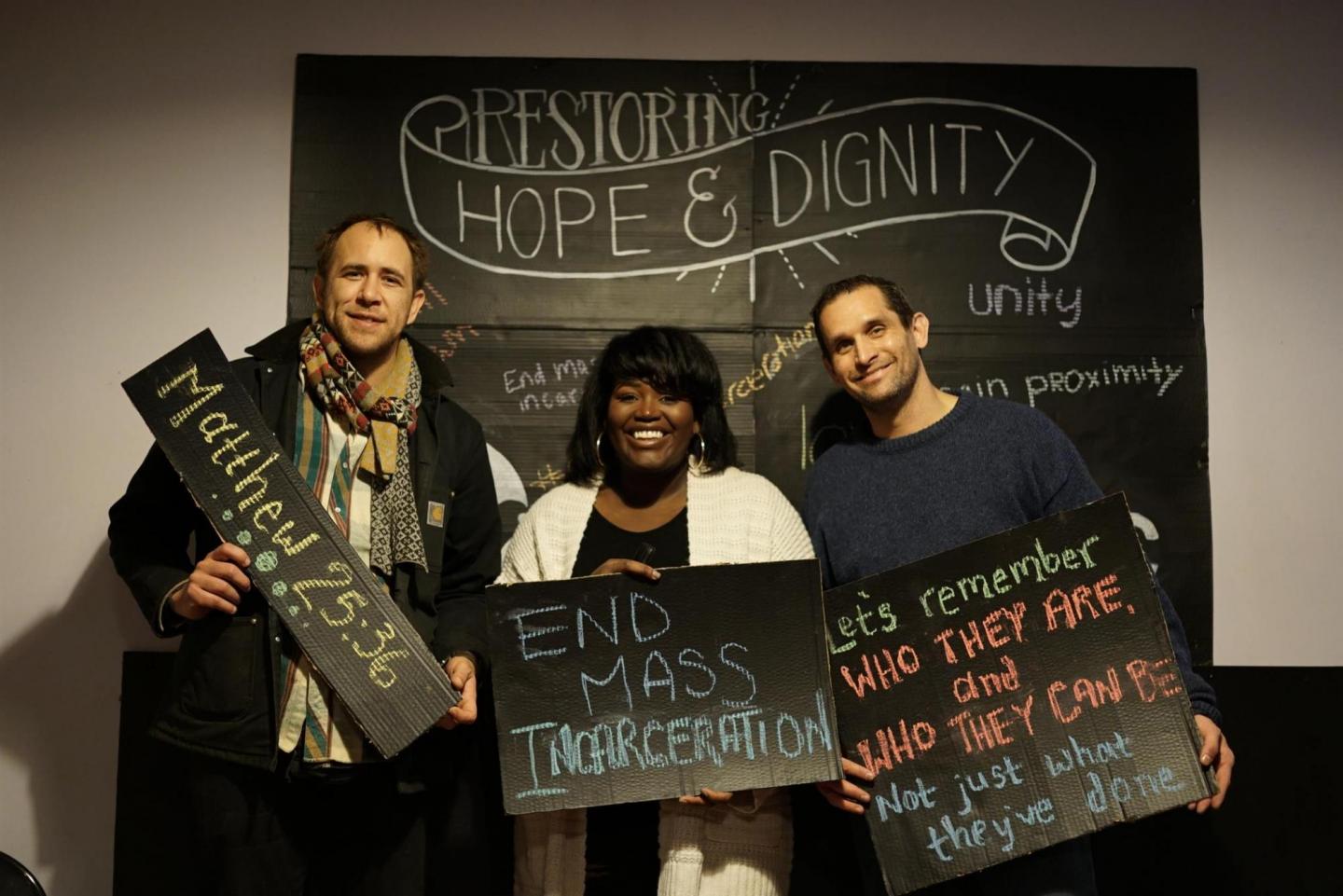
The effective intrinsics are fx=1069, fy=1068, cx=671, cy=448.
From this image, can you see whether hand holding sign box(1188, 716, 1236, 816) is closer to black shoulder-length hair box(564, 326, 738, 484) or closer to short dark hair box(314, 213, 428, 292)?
black shoulder-length hair box(564, 326, 738, 484)

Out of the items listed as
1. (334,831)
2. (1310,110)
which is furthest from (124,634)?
(1310,110)

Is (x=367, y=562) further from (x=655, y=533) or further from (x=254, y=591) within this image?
(x=655, y=533)

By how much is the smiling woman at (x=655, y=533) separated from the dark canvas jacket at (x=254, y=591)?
5.9 inches

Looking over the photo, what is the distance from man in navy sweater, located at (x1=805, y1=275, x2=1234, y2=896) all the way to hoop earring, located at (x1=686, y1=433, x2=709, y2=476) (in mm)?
229

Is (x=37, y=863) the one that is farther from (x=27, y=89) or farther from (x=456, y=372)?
(x=27, y=89)

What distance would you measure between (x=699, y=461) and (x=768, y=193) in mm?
730

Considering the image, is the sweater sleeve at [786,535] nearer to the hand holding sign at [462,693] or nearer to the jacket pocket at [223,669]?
the hand holding sign at [462,693]

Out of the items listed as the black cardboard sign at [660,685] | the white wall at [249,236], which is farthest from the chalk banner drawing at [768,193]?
the black cardboard sign at [660,685]

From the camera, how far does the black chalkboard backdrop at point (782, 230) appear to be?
8.11 ft

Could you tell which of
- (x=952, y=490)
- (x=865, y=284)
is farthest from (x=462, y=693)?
(x=865, y=284)

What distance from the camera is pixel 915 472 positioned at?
6.73ft

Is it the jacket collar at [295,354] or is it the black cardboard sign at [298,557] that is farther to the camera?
the jacket collar at [295,354]

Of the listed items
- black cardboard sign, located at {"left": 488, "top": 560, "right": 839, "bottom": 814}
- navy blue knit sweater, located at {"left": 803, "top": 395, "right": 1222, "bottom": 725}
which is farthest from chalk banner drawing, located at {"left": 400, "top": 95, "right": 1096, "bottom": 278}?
black cardboard sign, located at {"left": 488, "top": 560, "right": 839, "bottom": 814}

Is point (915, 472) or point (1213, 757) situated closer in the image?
point (1213, 757)
